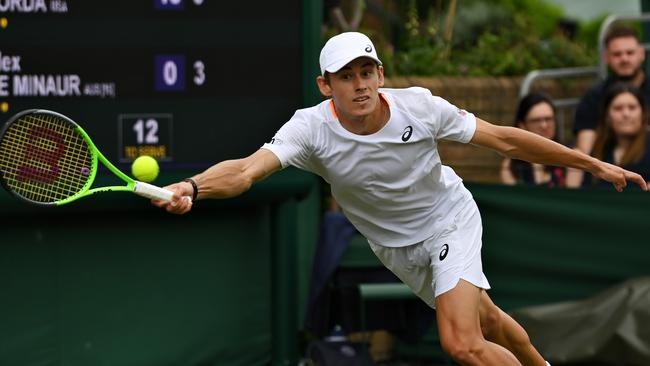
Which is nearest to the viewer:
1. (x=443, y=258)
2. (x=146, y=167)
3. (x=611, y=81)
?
(x=146, y=167)

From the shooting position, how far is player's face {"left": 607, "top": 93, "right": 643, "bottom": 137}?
30.3 feet

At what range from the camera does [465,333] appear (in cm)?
712

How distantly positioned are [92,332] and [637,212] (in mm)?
3283

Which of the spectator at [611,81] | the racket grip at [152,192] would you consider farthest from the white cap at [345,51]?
the spectator at [611,81]

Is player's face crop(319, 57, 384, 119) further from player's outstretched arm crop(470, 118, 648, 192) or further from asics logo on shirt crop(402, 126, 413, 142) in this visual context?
player's outstretched arm crop(470, 118, 648, 192)

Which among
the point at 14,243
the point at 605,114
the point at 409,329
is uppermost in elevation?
the point at 605,114

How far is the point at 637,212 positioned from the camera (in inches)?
361

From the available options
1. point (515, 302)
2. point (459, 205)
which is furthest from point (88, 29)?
point (515, 302)

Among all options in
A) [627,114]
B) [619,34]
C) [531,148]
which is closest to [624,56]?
[619,34]

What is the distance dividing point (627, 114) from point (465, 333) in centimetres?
265

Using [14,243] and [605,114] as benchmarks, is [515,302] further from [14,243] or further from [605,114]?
[14,243]

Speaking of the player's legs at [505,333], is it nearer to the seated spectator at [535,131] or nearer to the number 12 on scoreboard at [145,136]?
the seated spectator at [535,131]

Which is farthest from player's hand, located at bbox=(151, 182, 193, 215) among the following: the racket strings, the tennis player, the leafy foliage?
the leafy foliage

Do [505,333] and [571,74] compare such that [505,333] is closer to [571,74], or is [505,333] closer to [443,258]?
[443,258]
